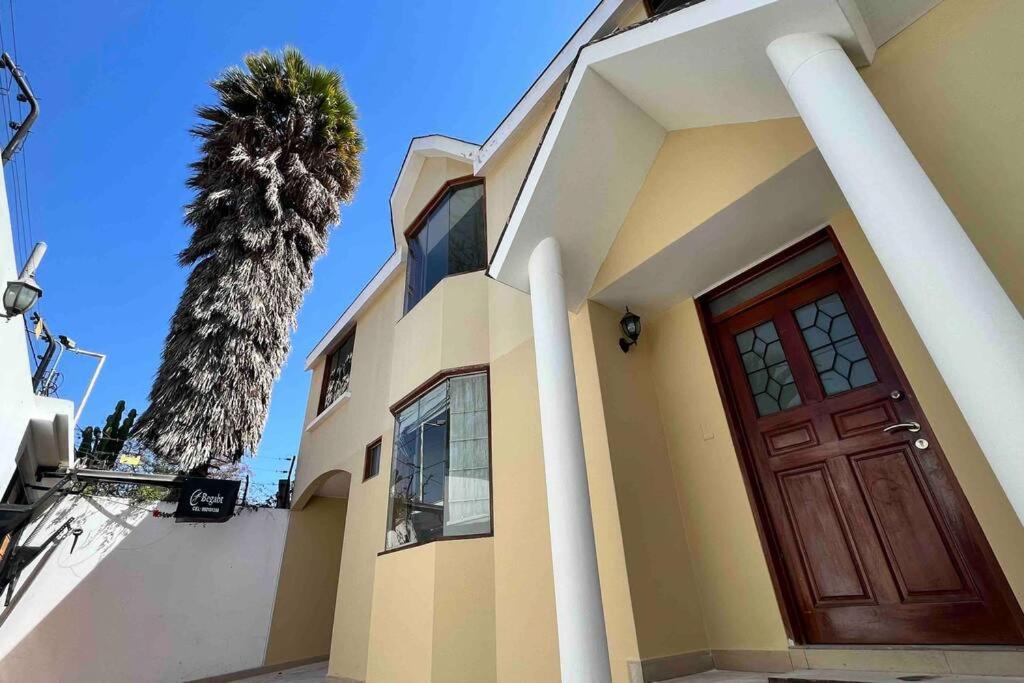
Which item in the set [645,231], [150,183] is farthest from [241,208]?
[645,231]

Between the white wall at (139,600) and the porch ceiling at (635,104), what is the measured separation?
7764 millimetres

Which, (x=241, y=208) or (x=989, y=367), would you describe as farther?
(x=241, y=208)

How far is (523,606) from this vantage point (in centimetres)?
323

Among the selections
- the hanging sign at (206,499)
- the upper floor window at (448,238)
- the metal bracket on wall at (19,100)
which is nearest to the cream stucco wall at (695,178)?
the upper floor window at (448,238)

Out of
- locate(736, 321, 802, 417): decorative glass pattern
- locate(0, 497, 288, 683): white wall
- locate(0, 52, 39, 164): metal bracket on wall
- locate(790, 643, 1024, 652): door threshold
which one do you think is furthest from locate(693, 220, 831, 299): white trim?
locate(0, 497, 288, 683): white wall

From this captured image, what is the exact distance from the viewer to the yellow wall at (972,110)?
1867mm

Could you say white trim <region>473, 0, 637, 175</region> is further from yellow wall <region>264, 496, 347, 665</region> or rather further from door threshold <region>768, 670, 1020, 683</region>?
yellow wall <region>264, 496, 347, 665</region>

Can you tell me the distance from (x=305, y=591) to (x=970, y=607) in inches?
367

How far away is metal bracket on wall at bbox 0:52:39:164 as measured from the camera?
16.8 ft

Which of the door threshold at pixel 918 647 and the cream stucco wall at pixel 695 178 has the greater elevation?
the cream stucco wall at pixel 695 178

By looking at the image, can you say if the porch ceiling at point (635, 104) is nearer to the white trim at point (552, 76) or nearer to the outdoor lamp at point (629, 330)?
the outdoor lamp at point (629, 330)

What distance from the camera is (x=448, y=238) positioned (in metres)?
5.66

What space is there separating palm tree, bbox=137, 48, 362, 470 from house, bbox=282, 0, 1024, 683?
6.08 metres

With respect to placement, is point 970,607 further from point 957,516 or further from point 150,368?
point 150,368
